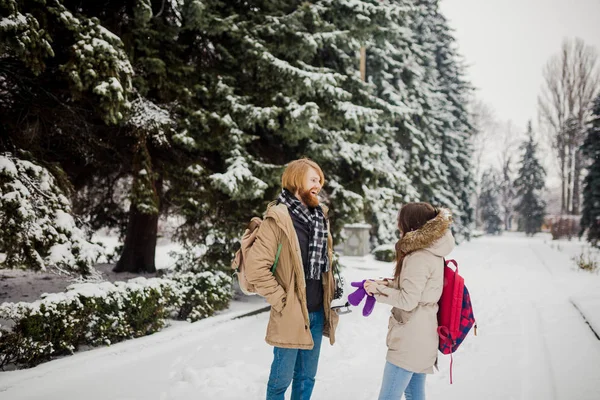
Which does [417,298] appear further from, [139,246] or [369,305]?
[139,246]

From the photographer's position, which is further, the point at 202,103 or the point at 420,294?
the point at 202,103

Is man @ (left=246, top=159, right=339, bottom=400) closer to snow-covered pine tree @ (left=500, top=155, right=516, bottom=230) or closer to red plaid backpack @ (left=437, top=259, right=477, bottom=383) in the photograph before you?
red plaid backpack @ (left=437, top=259, right=477, bottom=383)

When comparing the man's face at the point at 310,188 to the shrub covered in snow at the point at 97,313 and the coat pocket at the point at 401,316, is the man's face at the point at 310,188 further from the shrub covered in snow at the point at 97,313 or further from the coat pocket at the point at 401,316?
the shrub covered in snow at the point at 97,313

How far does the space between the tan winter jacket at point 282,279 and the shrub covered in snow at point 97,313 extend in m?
2.98

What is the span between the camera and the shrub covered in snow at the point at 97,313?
398 centimetres

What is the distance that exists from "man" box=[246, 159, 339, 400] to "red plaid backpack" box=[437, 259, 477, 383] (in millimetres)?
784

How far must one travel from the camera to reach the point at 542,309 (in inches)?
290

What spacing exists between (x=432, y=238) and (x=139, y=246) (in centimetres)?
884

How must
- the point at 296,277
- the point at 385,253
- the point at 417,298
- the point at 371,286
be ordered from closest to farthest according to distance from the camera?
the point at 417,298
the point at 296,277
the point at 371,286
the point at 385,253

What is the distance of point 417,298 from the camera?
8.26ft

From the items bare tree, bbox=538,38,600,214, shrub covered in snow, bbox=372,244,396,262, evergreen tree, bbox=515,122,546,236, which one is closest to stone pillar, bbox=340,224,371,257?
shrub covered in snow, bbox=372,244,396,262

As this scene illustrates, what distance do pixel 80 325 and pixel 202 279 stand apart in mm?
2298

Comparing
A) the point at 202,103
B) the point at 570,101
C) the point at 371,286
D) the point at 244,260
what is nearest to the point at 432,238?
the point at 371,286

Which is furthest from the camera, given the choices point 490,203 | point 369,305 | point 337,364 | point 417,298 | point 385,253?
point 490,203
